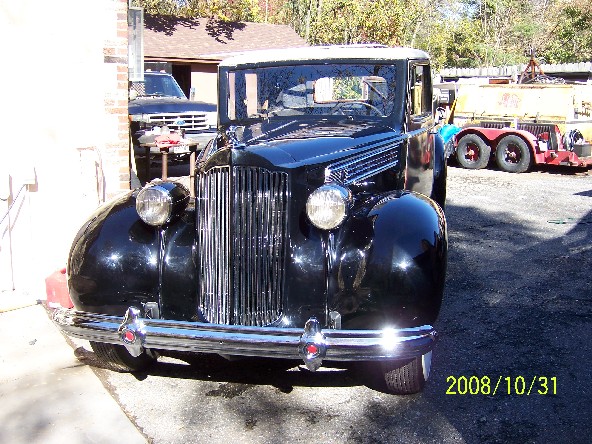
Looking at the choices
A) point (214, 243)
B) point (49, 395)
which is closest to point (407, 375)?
point (214, 243)

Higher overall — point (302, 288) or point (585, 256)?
point (302, 288)

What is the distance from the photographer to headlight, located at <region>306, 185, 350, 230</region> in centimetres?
310

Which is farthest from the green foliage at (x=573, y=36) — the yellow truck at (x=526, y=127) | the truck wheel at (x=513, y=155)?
the truck wheel at (x=513, y=155)

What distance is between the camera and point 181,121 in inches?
424

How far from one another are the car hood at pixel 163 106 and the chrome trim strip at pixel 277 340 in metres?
7.93

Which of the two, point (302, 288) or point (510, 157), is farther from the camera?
point (510, 157)

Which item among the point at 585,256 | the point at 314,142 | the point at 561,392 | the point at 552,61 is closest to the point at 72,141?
the point at 314,142

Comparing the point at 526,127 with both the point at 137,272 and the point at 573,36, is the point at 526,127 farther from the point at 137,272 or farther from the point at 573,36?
the point at 573,36

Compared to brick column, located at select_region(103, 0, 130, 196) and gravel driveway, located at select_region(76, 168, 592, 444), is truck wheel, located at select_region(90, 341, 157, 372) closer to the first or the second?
gravel driveway, located at select_region(76, 168, 592, 444)

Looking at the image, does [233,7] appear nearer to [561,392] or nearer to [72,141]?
[72,141]

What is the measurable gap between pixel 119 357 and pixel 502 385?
221 centimetres

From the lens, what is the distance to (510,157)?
42.0ft

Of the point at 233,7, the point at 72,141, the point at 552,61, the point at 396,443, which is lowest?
the point at 396,443

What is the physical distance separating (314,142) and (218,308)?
1.08m
